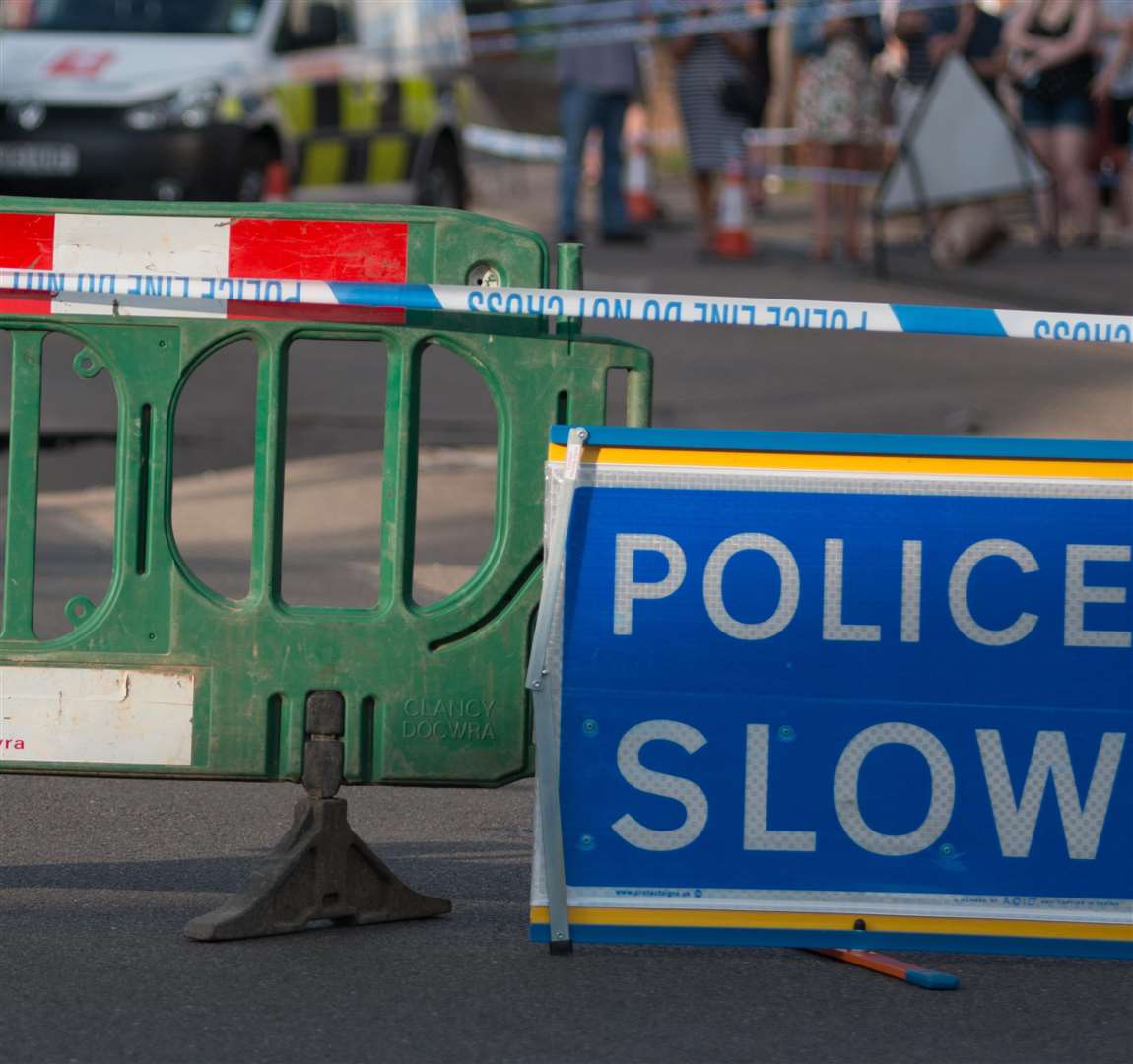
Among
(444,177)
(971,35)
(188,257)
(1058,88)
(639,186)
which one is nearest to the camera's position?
(188,257)

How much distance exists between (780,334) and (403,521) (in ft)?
28.8

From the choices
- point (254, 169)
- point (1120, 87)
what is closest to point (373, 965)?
point (254, 169)

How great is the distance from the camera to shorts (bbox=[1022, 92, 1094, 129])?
1630 centimetres

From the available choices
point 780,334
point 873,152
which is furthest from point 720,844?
point 873,152

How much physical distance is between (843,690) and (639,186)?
54.7 feet

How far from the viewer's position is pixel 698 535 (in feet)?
13.6

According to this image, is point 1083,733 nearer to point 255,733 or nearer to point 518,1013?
point 518,1013

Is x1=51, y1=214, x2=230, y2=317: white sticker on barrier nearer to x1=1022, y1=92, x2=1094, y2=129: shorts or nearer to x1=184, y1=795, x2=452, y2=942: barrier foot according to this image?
x1=184, y1=795, x2=452, y2=942: barrier foot

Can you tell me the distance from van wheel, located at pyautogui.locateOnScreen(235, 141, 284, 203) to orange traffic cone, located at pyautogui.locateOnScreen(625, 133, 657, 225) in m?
5.74

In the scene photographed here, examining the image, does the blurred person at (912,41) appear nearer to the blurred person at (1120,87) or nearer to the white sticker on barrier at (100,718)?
the blurred person at (1120,87)

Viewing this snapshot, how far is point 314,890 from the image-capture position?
443 cm

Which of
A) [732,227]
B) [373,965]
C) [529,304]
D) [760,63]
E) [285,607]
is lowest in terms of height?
[373,965]

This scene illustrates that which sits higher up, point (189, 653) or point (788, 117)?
point (788, 117)

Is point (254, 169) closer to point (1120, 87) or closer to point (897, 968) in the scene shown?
point (1120, 87)
